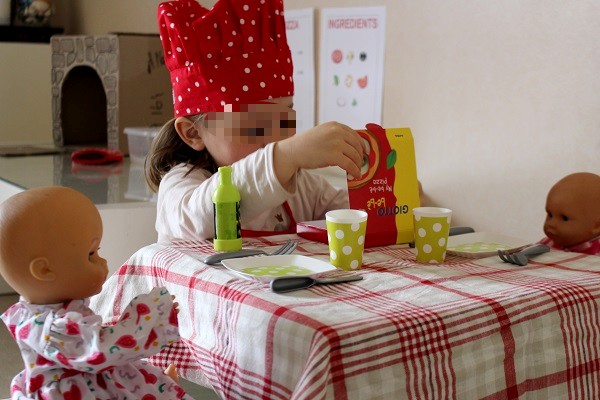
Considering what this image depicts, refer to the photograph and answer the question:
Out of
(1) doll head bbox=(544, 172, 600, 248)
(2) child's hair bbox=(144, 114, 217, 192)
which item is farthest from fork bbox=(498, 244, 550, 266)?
(2) child's hair bbox=(144, 114, 217, 192)

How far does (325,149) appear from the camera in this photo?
116 centimetres

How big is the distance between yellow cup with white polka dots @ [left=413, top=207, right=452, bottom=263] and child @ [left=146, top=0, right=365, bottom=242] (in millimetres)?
221

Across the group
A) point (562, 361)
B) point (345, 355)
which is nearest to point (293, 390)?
point (345, 355)

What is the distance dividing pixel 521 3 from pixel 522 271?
2.63 feet

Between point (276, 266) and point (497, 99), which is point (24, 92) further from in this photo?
point (276, 266)

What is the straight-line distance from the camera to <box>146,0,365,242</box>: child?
4.21 feet

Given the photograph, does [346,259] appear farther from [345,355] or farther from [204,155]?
A: [204,155]

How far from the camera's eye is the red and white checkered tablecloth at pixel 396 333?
0.81 meters

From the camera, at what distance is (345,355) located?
79 centimetres

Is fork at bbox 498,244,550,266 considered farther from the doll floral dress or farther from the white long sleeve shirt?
the doll floral dress

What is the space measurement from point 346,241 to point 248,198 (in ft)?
0.77

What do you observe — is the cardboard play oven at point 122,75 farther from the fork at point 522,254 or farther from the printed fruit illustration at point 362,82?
the fork at point 522,254

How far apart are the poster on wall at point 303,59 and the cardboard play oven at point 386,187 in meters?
1.01

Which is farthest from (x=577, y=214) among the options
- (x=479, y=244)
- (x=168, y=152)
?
(x=168, y=152)
